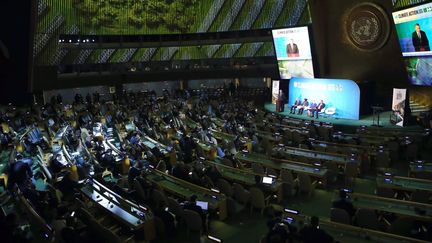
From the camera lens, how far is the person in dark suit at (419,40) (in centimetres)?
1719

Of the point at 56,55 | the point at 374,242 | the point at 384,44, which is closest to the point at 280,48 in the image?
the point at 384,44

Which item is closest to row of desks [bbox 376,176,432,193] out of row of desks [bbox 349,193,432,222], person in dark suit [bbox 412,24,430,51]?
row of desks [bbox 349,193,432,222]

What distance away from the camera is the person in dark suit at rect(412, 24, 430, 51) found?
17188mm

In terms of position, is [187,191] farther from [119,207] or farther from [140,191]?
[119,207]

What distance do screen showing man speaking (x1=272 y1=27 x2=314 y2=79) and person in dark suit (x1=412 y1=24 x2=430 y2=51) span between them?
7.08m

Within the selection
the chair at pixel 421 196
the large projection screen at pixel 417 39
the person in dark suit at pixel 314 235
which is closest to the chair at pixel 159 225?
the person in dark suit at pixel 314 235

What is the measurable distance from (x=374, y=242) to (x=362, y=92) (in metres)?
16.3

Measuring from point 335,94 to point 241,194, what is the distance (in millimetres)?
13679

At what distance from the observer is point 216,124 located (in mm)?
20656

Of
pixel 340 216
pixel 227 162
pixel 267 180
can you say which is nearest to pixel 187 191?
pixel 267 180

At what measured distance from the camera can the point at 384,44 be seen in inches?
870

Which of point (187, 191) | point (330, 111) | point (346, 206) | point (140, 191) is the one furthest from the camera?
point (330, 111)

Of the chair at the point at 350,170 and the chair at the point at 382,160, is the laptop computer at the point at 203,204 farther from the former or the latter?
the chair at the point at 382,160

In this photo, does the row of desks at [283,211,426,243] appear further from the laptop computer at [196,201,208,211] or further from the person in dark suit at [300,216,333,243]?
the laptop computer at [196,201,208,211]
